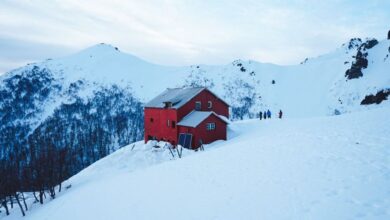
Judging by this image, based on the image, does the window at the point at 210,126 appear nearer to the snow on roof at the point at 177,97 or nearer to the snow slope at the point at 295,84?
the snow on roof at the point at 177,97

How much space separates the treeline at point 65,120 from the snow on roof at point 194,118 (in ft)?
197

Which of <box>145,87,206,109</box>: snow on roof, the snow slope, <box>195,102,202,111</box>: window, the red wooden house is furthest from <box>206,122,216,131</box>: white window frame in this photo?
the snow slope

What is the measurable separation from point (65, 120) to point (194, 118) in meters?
127

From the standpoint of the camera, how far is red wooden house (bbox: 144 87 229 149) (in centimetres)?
4078

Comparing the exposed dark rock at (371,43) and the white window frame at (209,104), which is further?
the exposed dark rock at (371,43)

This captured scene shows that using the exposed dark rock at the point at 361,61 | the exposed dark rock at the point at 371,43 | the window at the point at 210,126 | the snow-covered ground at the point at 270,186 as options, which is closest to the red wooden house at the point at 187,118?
the window at the point at 210,126

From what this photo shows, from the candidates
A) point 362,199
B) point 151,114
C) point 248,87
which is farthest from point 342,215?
point 248,87

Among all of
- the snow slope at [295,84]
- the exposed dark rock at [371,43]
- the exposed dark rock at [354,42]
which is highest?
the exposed dark rock at [354,42]

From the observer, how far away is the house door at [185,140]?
4072cm

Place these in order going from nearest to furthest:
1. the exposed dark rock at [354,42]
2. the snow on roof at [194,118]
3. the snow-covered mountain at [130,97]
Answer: the snow on roof at [194,118] → the snow-covered mountain at [130,97] → the exposed dark rock at [354,42]

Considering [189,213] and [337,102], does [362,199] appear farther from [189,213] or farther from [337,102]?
[337,102]

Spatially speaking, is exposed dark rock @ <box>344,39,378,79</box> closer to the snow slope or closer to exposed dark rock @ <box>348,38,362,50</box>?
the snow slope

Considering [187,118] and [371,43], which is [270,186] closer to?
[187,118]

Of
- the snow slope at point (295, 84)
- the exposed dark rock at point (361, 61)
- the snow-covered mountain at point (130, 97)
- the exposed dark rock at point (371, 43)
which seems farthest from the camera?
the exposed dark rock at point (371, 43)
